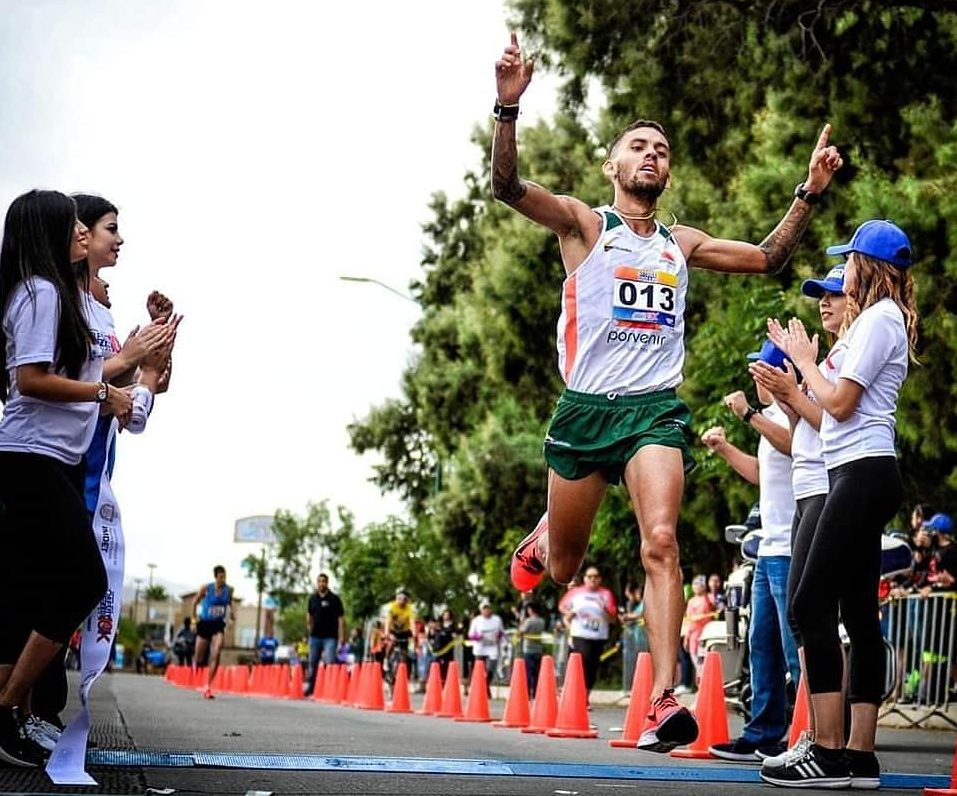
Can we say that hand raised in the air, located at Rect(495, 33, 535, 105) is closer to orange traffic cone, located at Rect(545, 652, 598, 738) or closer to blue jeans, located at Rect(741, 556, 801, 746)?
blue jeans, located at Rect(741, 556, 801, 746)

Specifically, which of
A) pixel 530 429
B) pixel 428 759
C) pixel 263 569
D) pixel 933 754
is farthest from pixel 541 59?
pixel 263 569

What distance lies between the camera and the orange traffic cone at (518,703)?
13117mm

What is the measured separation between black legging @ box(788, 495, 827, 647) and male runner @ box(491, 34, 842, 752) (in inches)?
25.3

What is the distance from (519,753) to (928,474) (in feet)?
40.9

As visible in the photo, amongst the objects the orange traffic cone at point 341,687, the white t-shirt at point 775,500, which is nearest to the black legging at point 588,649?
the orange traffic cone at point 341,687

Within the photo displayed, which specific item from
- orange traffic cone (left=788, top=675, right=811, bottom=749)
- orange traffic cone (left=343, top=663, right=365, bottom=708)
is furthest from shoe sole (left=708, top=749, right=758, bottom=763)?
orange traffic cone (left=343, top=663, right=365, bottom=708)

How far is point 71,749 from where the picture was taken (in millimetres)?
5539

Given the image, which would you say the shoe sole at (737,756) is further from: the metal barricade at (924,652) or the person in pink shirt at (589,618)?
the person in pink shirt at (589,618)

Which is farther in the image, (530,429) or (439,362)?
(439,362)

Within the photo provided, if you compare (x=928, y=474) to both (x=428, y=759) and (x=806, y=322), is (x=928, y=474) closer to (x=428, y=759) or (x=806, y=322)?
(x=806, y=322)

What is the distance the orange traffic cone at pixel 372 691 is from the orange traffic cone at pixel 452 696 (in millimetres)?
3579

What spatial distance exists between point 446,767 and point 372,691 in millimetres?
12806

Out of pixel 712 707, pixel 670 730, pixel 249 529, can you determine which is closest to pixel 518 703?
pixel 712 707

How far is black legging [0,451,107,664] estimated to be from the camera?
5742 millimetres
